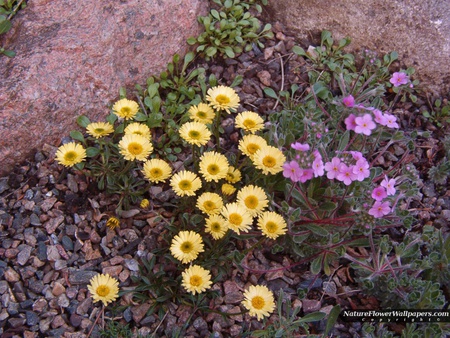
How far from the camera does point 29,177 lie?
3.12m

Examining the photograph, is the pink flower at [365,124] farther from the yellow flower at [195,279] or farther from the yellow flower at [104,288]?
the yellow flower at [104,288]

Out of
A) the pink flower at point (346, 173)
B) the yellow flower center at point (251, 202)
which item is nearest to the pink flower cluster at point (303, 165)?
the pink flower at point (346, 173)

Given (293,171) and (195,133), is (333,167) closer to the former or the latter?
(293,171)

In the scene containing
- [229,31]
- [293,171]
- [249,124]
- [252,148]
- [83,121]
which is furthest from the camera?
[229,31]

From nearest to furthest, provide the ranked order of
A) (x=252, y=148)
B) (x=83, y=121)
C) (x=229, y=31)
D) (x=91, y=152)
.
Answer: (x=252, y=148), (x=91, y=152), (x=83, y=121), (x=229, y=31)

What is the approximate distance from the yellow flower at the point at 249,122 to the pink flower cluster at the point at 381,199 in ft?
2.49

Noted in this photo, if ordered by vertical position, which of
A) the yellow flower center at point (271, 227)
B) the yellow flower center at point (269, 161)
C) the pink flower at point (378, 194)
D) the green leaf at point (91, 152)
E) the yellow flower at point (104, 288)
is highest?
the yellow flower center at point (269, 161)

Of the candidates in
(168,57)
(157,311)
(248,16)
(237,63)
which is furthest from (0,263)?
(248,16)

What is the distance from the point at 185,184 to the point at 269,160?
1.59ft

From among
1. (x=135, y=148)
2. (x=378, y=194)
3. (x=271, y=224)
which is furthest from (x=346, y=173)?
(x=135, y=148)

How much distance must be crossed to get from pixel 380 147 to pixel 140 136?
177cm

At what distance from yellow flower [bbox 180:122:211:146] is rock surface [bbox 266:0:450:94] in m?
1.73

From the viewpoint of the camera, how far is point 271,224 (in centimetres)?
262

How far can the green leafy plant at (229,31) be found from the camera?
377cm
